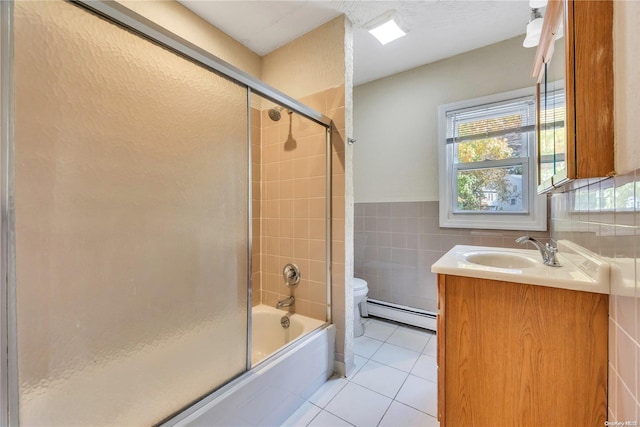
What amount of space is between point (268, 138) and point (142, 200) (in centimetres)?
130

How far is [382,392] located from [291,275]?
93 centimetres

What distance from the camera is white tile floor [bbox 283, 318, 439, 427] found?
4.34 ft

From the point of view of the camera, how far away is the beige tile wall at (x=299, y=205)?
69.0 inches

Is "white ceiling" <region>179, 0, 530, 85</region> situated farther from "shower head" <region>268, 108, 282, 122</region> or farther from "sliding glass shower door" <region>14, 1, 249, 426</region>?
"sliding glass shower door" <region>14, 1, 249, 426</region>

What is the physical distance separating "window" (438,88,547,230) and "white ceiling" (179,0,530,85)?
473mm

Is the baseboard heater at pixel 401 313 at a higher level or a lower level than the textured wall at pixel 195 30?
lower

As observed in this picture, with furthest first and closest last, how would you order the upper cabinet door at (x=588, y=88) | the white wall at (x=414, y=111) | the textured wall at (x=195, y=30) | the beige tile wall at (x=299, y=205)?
the white wall at (x=414, y=111) → the beige tile wall at (x=299, y=205) → the textured wall at (x=195, y=30) → the upper cabinet door at (x=588, y=88)

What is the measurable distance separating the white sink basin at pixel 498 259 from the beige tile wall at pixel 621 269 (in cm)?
40

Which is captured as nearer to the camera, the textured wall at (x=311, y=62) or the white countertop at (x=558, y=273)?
the white countertop at (x=558, y=273)

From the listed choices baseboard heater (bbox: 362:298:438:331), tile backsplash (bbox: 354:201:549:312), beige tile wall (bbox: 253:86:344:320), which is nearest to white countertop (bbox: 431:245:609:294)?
beige tile wall (bbox: 253:86:344:320)

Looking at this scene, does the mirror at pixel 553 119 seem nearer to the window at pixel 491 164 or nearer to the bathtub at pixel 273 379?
the window at pixel 491 164

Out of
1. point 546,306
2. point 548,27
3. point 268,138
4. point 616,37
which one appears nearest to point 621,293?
point 546,306

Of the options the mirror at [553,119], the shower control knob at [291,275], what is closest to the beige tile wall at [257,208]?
the shower control knob at [291,275]

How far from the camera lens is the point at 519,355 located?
3.12 ft
